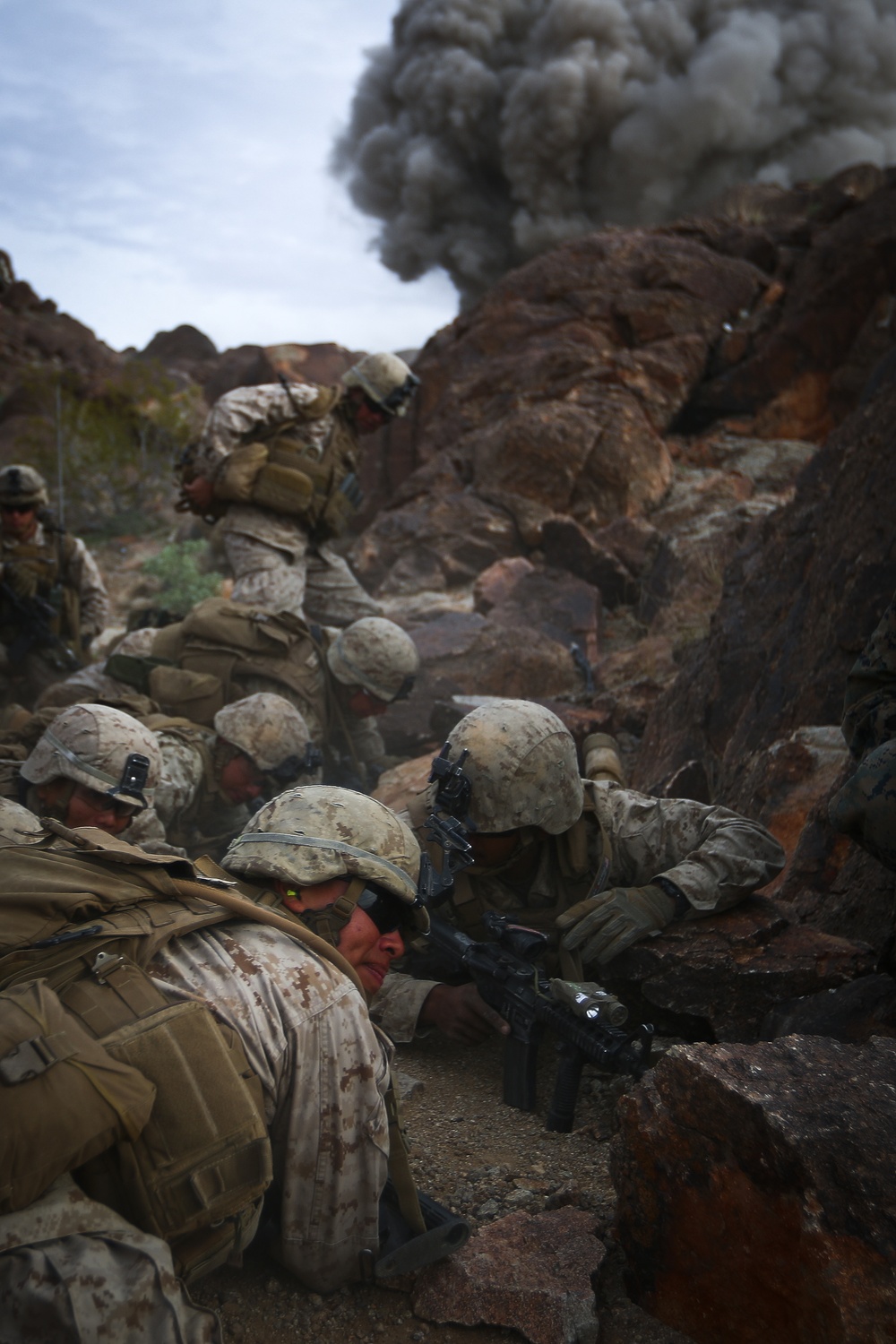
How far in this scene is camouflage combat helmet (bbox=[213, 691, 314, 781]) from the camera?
4.58 m

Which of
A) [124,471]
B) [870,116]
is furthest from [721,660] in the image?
[870,116]

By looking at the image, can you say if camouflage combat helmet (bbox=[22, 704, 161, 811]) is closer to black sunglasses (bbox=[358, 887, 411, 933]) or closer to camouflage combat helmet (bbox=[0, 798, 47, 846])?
camouflage combat helmet (bbox=[0, 798, 47, 846])

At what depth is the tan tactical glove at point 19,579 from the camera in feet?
20.6

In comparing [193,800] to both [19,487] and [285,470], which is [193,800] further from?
[19,487]

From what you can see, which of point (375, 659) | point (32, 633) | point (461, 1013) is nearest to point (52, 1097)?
point (461, 1013)

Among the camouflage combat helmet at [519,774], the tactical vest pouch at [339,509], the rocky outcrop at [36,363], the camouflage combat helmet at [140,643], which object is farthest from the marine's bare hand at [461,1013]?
the rocky outcrop at [36,363]

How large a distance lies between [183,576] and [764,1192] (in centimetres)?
1113

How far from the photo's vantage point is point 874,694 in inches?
107

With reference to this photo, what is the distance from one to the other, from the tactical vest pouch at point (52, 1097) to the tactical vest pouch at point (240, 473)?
463 centimetres

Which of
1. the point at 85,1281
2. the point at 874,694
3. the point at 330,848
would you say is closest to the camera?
the point at 85,1281

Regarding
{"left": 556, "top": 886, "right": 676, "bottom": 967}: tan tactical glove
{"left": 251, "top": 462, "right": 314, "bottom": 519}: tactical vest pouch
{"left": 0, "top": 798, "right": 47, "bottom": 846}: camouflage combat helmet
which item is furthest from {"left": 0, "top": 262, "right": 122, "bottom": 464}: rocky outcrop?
{"left": 556, "top": 886, "right": 676, "bottom": 967}: tan tactical glove

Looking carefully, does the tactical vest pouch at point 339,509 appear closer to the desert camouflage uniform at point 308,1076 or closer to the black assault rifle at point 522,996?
the black assault rifle at point 522,996

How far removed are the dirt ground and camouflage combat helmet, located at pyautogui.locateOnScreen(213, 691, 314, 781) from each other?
1.67m

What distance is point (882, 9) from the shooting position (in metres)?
26.7
